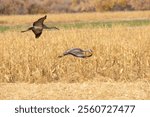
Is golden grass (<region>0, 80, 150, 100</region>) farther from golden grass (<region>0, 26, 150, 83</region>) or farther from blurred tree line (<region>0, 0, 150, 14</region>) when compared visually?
blurred tree line (<region>0, 0, 150, 14</region>)

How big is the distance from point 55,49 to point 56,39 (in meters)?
0.63

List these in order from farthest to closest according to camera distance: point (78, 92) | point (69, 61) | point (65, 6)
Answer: point (65, 6) → point (69, 61) → point (78, 92)

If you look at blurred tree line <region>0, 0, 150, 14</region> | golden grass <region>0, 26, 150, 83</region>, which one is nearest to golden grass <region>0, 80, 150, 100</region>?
golden grass <region>0, 26, 150, 83</region>

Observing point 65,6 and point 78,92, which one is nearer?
point 78,92

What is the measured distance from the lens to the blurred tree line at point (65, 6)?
52438 millimetres

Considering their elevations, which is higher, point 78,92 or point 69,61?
point 69,61

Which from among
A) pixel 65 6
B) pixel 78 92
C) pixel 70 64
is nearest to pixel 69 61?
pixel 70 64

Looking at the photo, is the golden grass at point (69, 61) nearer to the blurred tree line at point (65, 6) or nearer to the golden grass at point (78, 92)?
the golden grass at point (78, 92)

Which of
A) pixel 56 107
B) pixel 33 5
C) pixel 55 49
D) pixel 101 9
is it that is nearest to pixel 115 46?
pixel 55 49

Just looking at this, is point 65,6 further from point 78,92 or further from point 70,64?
point 78,92

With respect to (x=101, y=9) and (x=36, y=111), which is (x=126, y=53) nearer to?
(x=36, y=111)

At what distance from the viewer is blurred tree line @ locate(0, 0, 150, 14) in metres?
52.4

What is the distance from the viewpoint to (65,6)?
60.7 m

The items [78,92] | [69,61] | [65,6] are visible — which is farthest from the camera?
[65,6]
